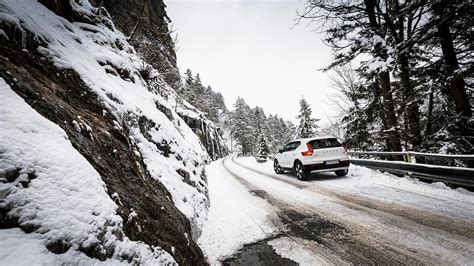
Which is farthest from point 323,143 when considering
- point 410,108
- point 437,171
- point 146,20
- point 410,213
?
point 146,20

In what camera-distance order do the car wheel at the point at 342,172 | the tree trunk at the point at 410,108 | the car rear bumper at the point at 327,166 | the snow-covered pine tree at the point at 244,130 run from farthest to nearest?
the snow-covered pine tree at the point at 244,130 → the car wheel at the point at 342,172 → the tree trunk at the point at 410,108 → the car rear bumper at the point at 327,166

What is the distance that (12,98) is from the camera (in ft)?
6.37

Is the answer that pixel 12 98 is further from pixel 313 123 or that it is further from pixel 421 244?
pixel 313 123

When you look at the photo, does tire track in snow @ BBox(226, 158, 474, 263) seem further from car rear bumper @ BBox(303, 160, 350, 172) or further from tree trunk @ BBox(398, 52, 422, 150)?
tree trunk @ BBox(398, 52, 422, 150)

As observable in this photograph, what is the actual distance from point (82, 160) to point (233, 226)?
3.47 m

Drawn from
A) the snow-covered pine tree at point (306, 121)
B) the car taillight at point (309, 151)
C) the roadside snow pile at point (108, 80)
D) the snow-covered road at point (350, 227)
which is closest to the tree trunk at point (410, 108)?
the snow-covered road at point (350, 227)

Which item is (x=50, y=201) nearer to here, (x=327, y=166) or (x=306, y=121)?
(x=327, y=166)

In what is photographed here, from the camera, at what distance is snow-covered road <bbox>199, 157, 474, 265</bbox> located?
3.04 meters

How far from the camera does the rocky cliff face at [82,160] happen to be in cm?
140

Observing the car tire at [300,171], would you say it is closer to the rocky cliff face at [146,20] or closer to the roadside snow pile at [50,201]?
the roadside snow pile at [50,201]

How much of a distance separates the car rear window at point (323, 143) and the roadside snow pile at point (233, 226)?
3685 millimetres

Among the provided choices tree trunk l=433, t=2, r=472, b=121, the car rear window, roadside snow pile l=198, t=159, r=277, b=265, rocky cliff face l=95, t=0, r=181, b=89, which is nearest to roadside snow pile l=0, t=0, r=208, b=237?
roadside snow pile l=198, t=159, r=277, b=265

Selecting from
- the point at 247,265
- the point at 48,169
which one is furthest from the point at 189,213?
the point at 48,169

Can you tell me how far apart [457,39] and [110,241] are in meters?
10.9
